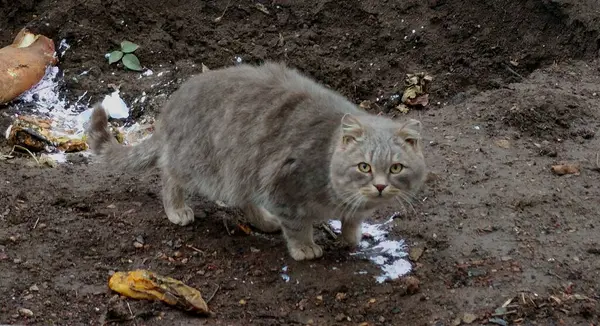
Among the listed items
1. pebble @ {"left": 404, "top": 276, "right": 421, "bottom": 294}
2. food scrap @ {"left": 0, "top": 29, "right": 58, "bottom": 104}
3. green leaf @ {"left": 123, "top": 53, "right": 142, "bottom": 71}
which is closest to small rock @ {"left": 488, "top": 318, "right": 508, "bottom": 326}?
pebble @ {"left": 404, "top": 276, "right": 421, "bottom": 294}

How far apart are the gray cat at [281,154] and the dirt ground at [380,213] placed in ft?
0.92

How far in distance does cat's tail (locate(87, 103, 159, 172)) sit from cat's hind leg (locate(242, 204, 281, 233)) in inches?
28.5

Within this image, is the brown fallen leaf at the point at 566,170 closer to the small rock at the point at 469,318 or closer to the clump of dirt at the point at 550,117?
the clump of dirt at the point at 550,117

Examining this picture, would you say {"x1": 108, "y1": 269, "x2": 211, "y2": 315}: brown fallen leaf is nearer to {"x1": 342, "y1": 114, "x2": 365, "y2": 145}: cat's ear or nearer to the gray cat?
the gray cat

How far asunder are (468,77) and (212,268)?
3.42 meters

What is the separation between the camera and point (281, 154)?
4844 millimetres

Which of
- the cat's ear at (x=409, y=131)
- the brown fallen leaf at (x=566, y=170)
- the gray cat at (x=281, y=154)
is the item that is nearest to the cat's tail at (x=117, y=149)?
the gray cat at (x=281, y=154)

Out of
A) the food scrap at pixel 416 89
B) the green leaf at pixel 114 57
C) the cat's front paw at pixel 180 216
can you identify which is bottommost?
the green leaf at pixel 114 57

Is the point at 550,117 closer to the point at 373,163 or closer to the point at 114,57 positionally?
the point at 373,163

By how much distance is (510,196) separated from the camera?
17.7 feet

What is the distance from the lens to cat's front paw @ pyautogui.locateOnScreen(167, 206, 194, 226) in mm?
5406

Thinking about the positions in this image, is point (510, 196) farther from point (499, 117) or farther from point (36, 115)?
point (36, 115)

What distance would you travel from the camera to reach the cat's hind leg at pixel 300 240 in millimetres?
4934

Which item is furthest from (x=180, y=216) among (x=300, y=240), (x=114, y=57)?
(x=114, y=57)
